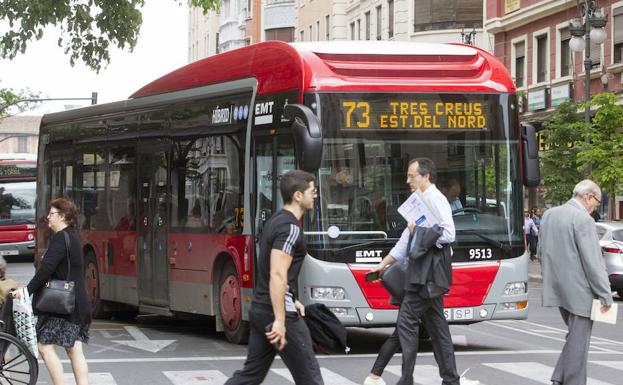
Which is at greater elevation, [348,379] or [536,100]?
[536,100]

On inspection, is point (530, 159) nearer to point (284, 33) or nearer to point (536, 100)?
point (536, 100)

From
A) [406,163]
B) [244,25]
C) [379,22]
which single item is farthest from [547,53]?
[244,25]

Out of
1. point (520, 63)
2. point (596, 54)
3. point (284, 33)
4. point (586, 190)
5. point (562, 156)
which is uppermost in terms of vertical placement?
point (284, 33)

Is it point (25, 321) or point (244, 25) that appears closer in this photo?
point (25, 321)

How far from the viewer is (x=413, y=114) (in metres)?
14.3

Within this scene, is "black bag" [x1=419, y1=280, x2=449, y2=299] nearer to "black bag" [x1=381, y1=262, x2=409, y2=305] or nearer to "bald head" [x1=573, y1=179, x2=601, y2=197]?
"black bag" [x1=381, y1=262, x2=409, y2=305]

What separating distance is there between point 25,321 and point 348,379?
3061 millimetres

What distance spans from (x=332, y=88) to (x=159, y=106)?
4.08 metres

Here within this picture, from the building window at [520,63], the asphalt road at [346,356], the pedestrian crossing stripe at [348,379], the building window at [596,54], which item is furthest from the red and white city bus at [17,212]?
the pedestrian crossing stripe at [348,379]

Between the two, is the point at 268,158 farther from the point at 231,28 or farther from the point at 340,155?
the point at 231,28

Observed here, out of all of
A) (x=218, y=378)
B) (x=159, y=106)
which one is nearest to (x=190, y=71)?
(x=159, y=106)

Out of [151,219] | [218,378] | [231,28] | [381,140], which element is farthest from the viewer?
[231,28]

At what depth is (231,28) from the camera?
84062mm

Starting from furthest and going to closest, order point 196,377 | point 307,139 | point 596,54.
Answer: point 596,54 → point 307,139 → point 196,377
